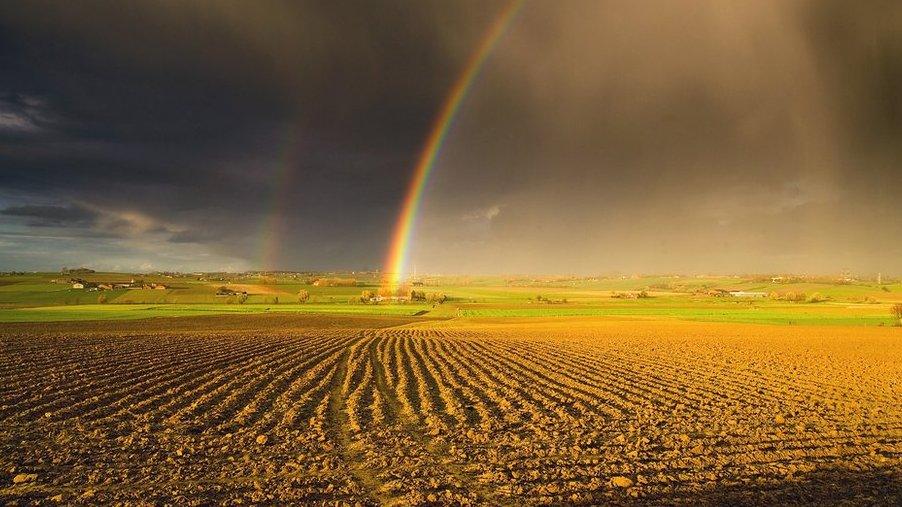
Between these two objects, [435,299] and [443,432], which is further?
Answer: [435,299]

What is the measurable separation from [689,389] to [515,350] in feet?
50.9

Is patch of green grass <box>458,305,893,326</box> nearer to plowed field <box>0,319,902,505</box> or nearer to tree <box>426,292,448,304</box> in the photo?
tree <box>426,292,448,304</box>

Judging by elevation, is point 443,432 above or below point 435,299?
above

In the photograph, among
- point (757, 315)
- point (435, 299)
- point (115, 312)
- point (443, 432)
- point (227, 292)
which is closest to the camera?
point (443, 432)

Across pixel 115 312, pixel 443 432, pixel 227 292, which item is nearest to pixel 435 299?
pixel 227 292

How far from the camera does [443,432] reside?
1227cm

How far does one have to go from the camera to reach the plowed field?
832 cm

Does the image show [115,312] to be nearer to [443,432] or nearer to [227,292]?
[227,292]

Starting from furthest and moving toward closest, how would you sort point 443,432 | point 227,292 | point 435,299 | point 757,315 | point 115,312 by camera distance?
point 435,299, point 227,292, point 757,315, point 115,312, point 443,432

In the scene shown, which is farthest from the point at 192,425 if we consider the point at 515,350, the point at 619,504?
the point at 515,350

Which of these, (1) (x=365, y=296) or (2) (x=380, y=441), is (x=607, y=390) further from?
(1) (x=365, y=296)

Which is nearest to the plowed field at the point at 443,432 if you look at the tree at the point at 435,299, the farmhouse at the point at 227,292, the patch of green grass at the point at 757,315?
the patch of green grass at the point at 757,315

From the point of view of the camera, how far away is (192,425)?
12625mm

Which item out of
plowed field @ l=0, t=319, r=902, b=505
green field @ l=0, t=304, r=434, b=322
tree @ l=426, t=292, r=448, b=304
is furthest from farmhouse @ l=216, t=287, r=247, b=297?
plowed field @ l=0, t=319, r=902, b=505
